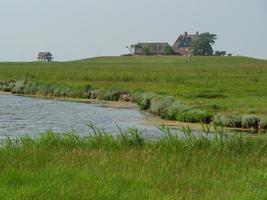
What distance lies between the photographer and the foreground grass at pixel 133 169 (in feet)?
32.9

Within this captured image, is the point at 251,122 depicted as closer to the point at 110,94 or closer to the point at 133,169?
the point at 133,169

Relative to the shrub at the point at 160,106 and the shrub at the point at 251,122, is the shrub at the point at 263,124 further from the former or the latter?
the shrub at the point at 160,106

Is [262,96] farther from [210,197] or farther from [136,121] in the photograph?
[210,197]

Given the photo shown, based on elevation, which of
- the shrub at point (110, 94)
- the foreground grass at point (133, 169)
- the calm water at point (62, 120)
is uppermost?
the foreground grass at point (133, 169)

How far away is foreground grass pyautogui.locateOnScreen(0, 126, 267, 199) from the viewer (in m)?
10.0

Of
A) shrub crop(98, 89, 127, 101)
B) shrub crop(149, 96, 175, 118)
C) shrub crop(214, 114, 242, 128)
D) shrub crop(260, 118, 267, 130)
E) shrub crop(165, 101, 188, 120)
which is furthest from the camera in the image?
shrub crop(98, 89, 127, 101)

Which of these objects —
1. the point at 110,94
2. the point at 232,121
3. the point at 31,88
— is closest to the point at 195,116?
the point at 232,121

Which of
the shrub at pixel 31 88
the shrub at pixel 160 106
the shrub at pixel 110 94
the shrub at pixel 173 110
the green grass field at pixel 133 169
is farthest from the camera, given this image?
the shrub at pixel 31 88

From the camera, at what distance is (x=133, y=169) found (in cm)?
1223

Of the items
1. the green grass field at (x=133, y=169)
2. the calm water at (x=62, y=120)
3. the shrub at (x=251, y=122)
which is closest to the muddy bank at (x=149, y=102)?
the shrub at (x=251, y=122)

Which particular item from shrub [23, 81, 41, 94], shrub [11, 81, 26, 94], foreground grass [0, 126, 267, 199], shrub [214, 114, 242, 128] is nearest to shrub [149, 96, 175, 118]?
shrub [214, 114, 242, 128]

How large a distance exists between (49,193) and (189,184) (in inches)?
117

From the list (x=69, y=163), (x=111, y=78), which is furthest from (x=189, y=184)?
(x=111, y=78)

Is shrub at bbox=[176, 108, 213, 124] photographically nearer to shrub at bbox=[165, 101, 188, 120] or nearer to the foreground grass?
shrub at bbox=[165, 101, 188, 120]
